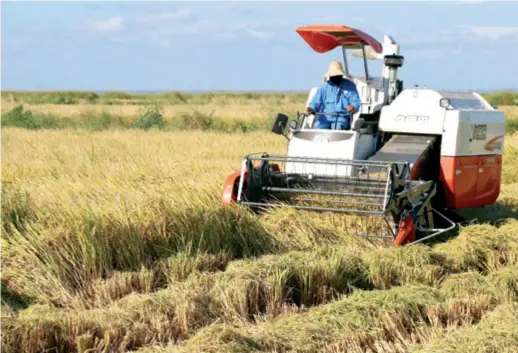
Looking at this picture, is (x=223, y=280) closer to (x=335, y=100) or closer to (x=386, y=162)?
(x=386, y=162)

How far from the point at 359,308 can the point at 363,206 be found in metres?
2.52

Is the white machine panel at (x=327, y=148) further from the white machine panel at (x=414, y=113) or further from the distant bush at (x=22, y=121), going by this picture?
the distant bush at (x=22, y=121)

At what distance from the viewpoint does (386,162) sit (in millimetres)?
7492

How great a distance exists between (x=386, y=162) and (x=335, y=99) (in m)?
1.53

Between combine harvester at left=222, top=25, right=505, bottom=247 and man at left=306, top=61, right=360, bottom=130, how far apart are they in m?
0.18

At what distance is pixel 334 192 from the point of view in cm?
759

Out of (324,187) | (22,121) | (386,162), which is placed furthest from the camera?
(22,121)

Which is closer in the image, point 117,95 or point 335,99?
point 335,99

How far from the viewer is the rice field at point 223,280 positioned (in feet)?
16.1

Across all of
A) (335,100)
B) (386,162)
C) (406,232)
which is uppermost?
(335,100)

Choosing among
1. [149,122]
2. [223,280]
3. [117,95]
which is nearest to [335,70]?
[223,280]

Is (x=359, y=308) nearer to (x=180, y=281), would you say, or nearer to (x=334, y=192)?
(x=180, y=281)

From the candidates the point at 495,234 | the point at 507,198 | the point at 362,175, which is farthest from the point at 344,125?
the point at 507,198

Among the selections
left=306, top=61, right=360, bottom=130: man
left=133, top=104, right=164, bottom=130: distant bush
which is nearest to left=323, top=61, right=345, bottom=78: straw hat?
left=306, top=61, right=360, bottom=130: man
